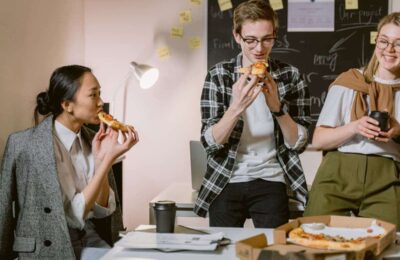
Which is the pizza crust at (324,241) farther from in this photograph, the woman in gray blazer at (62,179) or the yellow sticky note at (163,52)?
the yellow sticky note at (163,52)

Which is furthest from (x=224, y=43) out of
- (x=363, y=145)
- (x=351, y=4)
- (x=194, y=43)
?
(x=363, y=145)

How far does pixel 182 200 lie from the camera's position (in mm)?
2717

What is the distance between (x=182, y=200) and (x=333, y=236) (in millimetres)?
1237

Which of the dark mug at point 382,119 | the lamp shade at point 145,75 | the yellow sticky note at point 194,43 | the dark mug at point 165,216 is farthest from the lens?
the yellow sticky note at point 194,43

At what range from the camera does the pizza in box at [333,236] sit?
147 cm

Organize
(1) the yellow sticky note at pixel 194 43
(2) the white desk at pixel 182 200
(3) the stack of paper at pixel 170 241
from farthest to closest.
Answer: (1) the yellow sticky note at pixel 194 43 → (2) the white desk at pixel 182 200 → (3) the stack of paper at pixel 170 241

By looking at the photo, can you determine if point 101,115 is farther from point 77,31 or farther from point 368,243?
point 77,31

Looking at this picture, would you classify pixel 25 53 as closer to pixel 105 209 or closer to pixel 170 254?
pixel 105 209

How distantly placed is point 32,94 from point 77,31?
1313mm

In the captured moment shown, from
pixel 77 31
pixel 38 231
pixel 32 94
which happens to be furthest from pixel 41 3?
pixel 38 231

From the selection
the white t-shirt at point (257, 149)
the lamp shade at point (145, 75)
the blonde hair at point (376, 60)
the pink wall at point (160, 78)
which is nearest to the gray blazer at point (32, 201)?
the white t-shirt at point (257, 149)

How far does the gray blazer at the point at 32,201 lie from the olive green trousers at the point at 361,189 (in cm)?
95

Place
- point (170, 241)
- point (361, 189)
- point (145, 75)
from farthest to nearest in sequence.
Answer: point (145, 75), point (361, 189), point (170, 241)

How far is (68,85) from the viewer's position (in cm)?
225
